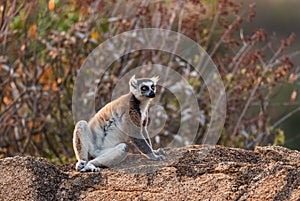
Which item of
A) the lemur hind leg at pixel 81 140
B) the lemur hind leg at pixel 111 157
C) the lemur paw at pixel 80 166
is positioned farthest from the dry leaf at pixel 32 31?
the lemur paw at pixel 80 166

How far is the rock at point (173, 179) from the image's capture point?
5695 mm

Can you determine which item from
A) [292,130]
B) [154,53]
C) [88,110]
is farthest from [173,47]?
[292,130]

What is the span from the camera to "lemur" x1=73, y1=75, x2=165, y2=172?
668 centimetres

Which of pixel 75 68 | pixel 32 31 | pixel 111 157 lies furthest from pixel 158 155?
pixel 75 68

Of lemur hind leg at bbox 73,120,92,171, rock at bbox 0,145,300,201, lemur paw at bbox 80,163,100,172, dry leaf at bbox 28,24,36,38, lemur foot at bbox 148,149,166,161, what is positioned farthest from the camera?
dry leaf at bbox 28,24,36,38

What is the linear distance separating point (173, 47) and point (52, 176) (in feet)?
14.6

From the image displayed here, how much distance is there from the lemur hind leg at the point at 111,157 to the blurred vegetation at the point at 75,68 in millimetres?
3210

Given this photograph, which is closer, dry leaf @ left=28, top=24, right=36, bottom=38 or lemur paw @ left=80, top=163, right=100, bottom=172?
lemur paw @ left=80, top=163, right=100, bottom=172

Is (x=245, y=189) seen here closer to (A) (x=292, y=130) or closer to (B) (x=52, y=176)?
(B) (x=52, y=176)

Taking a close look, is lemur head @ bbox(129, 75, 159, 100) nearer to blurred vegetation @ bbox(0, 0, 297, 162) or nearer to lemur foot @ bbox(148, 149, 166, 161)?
lemur foot @ bbox(148, 149, 166, 161)

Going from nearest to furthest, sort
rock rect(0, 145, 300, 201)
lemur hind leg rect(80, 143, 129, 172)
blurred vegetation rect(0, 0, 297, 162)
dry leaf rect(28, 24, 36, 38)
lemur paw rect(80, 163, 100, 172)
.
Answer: rock rect(0, 145, 300, 201), lemur paw rect(80, 163, 100, 172), lemur hind leg rect(80, 143, 129, 172), dry leaf rect(28, 24, 36, 38), blurred vegetation rect(0, 0, 297, 162)

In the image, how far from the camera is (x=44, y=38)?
1023 cm

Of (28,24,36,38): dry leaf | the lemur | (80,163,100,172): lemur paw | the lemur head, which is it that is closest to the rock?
(80,163,100,172): lemur paw

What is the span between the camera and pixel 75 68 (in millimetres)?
10375
